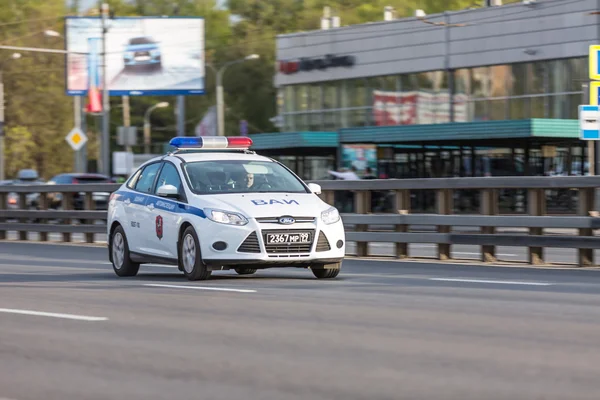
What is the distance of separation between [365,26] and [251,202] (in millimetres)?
44039

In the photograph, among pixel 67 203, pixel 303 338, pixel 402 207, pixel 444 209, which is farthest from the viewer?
pixel 67 203

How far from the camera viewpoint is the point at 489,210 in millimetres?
18031

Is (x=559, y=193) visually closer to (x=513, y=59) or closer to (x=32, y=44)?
(x=513, y=59)

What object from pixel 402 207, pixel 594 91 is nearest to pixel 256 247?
pixel 402 207

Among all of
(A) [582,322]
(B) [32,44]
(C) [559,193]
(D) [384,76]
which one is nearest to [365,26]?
(D) [384,76]

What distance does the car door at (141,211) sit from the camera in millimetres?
15734

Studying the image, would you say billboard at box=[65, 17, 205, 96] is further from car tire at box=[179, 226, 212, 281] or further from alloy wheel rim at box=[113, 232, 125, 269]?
car tire at box=[179, 226, 212, 281]

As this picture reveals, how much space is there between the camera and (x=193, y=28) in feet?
207

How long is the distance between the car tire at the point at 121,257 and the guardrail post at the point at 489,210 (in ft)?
15.0

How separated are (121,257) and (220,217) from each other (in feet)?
7.96

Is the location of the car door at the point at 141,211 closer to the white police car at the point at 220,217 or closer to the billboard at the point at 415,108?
the white police car at the point at 220,217

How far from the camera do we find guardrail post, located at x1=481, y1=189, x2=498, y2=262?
17.9m

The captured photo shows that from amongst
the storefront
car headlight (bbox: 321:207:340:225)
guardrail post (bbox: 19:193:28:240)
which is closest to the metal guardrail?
car headlight (bbox: 321:207:340:225)

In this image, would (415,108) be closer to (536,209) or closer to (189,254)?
(536,209)
